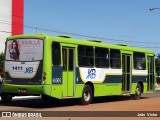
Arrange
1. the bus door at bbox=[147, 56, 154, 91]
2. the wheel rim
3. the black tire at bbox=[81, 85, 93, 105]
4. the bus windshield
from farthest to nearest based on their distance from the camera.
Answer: the bus door at bbox=[147, 56, 154, 91] < the wheel rim < the black tire at bbox=[81, 85, 93, 105] < the bus windshield

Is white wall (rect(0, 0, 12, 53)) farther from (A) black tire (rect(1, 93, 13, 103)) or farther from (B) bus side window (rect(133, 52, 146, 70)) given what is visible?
(A) black tire (rect(1, 93, 13, 103))

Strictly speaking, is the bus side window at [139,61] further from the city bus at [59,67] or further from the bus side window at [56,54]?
the bus side window at [56,54]

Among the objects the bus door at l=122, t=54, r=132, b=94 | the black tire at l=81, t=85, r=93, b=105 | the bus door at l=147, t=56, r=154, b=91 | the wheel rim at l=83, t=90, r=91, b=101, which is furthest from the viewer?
the bus door at l=147, t=56, r=154, b=91

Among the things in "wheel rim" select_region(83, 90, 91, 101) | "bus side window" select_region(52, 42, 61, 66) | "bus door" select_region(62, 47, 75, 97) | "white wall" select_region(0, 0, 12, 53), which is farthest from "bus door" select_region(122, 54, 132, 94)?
"white wall" select_region(0, 0, 12, 53)

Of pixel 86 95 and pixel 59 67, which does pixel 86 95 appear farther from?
pixel 59 67

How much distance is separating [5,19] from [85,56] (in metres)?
52.7

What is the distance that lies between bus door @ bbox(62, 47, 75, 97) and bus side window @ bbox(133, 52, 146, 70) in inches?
262

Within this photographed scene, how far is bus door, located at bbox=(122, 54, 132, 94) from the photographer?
81.8 ft

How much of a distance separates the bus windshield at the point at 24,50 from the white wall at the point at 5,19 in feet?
171

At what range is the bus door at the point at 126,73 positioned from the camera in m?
24.9

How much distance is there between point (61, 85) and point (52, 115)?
3267mm

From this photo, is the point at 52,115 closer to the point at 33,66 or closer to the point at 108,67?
the point at 33,66

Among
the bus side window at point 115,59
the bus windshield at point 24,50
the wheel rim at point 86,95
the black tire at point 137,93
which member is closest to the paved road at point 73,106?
the wheel rim at point 86,95

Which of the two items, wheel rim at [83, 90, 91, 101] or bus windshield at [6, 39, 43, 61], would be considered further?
wheel rim at [83, 90, 91, 101]
